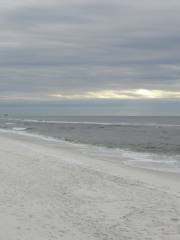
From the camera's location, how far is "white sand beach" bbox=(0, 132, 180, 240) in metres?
8.09

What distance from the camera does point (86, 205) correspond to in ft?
33.6

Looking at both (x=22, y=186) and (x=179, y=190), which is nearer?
(x=22, y=186)

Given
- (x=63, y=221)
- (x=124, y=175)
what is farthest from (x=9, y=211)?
(x=124, y=175)

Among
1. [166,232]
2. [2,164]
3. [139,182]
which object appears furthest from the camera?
[2,164]

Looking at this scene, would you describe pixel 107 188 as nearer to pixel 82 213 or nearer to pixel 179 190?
pixel 179 190

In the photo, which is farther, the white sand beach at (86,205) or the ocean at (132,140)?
the ocean at (132,140)

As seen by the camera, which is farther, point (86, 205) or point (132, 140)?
point (132, 140)

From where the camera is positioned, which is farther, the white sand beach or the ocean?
the ocean

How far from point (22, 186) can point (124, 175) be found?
4839mm

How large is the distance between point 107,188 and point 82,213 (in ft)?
10.7

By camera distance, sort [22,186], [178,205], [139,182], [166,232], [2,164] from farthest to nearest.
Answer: [2,164], [139,182], [22,186], [178,205], [166,232]

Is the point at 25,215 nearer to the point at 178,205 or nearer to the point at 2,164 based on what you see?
the point at 178,205

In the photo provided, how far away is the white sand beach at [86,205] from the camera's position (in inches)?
319

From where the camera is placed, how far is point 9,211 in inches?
362
